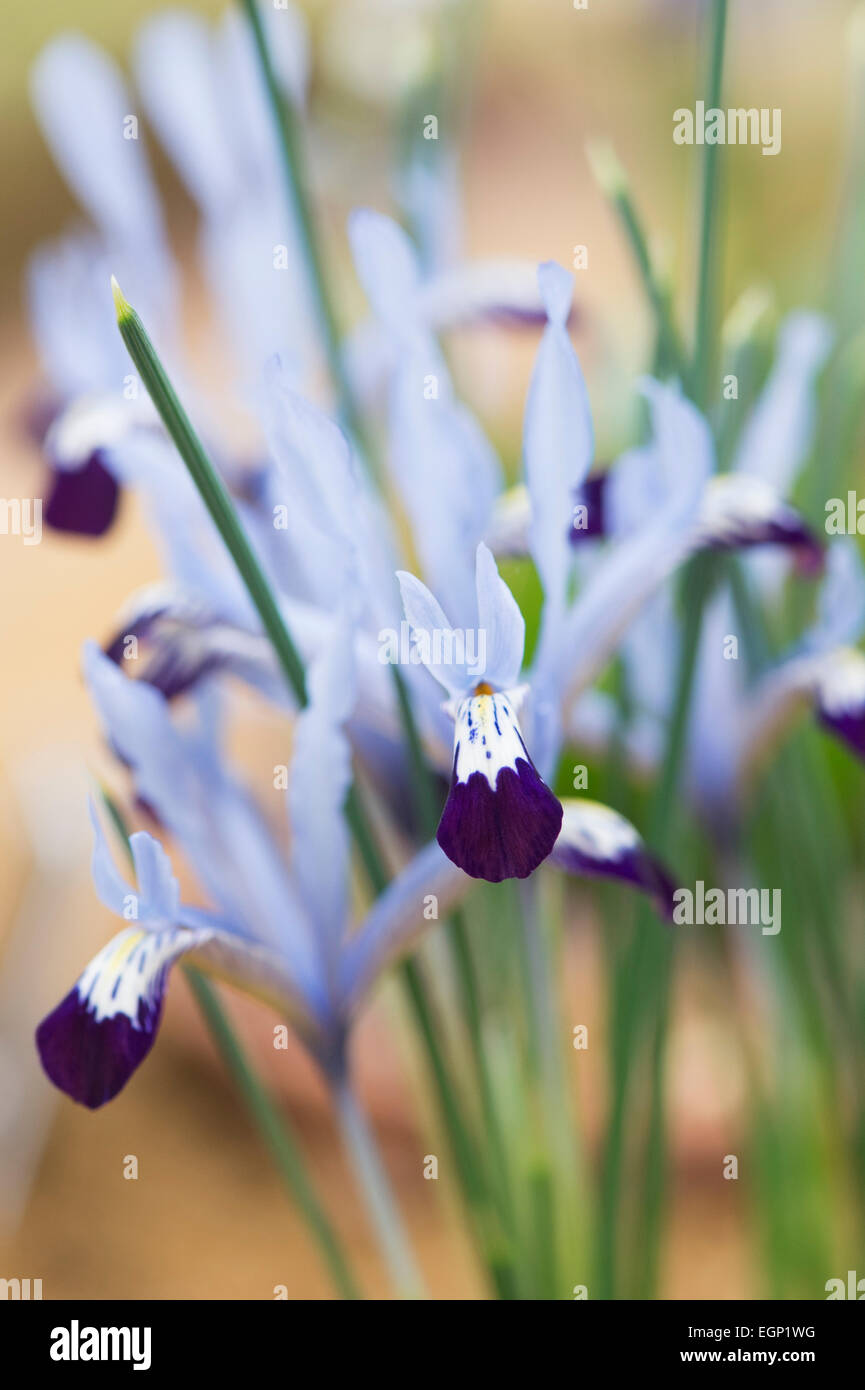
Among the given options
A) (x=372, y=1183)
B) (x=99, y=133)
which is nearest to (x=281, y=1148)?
(x=372, y=1183)

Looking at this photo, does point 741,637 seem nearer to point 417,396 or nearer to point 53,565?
point 417,396

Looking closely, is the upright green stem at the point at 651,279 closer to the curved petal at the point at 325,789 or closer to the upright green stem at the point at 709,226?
the upright green stem at the point at 709,226

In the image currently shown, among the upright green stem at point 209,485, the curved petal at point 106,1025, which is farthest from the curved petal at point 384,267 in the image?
the curved petal at point 106,1025

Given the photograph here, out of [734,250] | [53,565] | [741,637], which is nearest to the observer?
[741,637]

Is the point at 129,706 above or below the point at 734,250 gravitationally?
below

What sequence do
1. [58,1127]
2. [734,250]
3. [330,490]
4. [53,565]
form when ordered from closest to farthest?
[330,490] → [58,1127] → [734,250] → [53,565]

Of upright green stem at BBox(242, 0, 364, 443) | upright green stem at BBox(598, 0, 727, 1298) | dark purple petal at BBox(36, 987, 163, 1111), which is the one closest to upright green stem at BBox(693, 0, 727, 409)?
upright green stem at BBox(598, 0, 727, 1298)

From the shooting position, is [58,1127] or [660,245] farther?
[58,1127]
